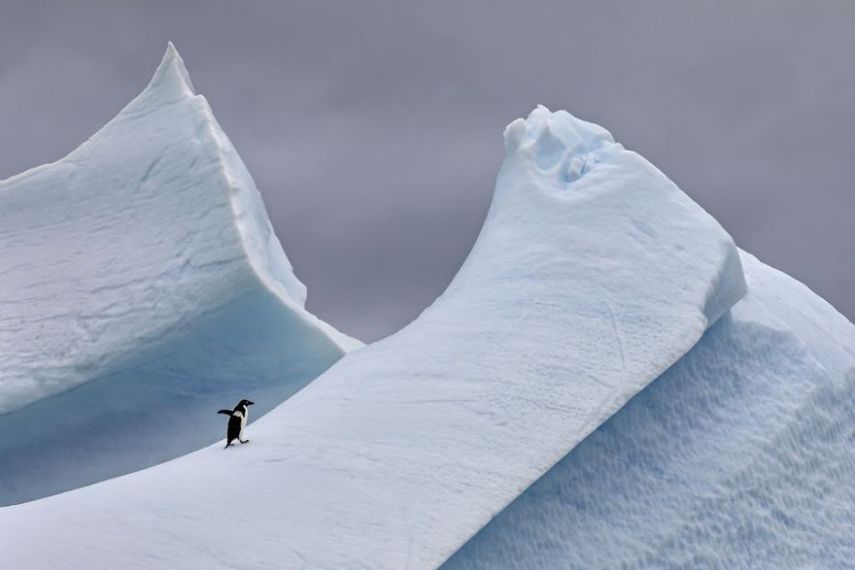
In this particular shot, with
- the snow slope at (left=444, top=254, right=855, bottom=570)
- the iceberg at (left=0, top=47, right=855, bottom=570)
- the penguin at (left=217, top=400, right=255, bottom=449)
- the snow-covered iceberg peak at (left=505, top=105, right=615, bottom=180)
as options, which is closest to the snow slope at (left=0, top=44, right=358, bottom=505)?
the iceberg at (left=0, top=47, right=855, bottom=570)

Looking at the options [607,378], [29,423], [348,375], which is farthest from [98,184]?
[607,378]

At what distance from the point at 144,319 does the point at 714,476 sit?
3.46 metres

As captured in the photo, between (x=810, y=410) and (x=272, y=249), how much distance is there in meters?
3.73

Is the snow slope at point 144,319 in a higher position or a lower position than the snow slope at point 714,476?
higher

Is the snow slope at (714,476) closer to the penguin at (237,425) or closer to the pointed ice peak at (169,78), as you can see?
the penguin at (237,425)

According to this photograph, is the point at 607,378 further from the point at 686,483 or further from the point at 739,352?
the point at 739,352

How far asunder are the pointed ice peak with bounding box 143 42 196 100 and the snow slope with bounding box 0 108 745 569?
2443 millimetres

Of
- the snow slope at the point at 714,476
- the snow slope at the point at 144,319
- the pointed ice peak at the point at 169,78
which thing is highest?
the pointed ice peak at the point at 169,78

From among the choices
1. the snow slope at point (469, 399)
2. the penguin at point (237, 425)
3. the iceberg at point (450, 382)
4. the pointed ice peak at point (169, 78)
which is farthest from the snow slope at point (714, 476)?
the pointed ice peak at point (169, 78)

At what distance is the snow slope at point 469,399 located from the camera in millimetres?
4941

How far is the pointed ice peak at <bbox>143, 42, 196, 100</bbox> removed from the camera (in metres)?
8.55

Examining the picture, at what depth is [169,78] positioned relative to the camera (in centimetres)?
860

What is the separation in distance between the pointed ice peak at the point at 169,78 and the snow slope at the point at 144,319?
0.37 m

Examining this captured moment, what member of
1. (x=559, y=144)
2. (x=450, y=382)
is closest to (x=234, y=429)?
(x=450, y=382)
